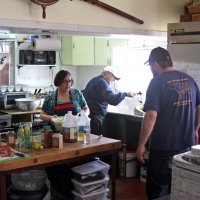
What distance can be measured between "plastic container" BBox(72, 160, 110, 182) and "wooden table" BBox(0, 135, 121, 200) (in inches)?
5.0

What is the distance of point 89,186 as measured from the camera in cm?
314

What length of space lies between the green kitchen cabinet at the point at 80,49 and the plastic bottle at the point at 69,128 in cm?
267

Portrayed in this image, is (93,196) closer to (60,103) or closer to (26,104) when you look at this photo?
(60,103)

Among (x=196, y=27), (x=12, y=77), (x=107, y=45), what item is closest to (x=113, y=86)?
(x=107, y=45)

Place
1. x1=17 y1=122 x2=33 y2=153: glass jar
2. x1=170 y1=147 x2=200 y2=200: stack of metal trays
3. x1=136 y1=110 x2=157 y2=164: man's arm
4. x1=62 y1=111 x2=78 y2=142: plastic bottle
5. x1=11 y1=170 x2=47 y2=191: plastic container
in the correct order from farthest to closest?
1. x1=11 y1=170 x2=47 y2=191: plastic container
2. x1=62 y1=111 x2=78 y2=142: plastic bottle
3. x1=17 y1=122 x2=33 y2=153: glass jar
4. x1=136 y1=110 x2=157 y2=164: man's arm
5. x1=170 y1=147 x2=200 y2=200: stack of metal trays

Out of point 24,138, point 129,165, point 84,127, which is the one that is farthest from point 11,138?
point 129,165

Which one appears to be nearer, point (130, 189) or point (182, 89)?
point (182, 89)

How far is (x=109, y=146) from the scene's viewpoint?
3.14 meters

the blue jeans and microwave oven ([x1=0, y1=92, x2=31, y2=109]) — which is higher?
microwave oven ([x1=0, y1=92, x2=31, y2=109])

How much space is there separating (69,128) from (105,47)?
282cm

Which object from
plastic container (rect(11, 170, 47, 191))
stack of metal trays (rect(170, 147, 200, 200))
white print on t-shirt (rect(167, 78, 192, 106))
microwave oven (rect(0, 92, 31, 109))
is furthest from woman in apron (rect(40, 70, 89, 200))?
stack of metal trays (rect(170, 147, 200, 200))

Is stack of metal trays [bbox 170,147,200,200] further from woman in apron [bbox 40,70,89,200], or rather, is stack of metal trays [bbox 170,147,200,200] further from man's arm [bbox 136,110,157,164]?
woman in apron [bbox 40,70,89,200]

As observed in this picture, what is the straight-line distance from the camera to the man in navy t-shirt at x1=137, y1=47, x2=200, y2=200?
2.70 m

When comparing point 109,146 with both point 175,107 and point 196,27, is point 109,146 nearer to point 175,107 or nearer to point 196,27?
point 175,107
